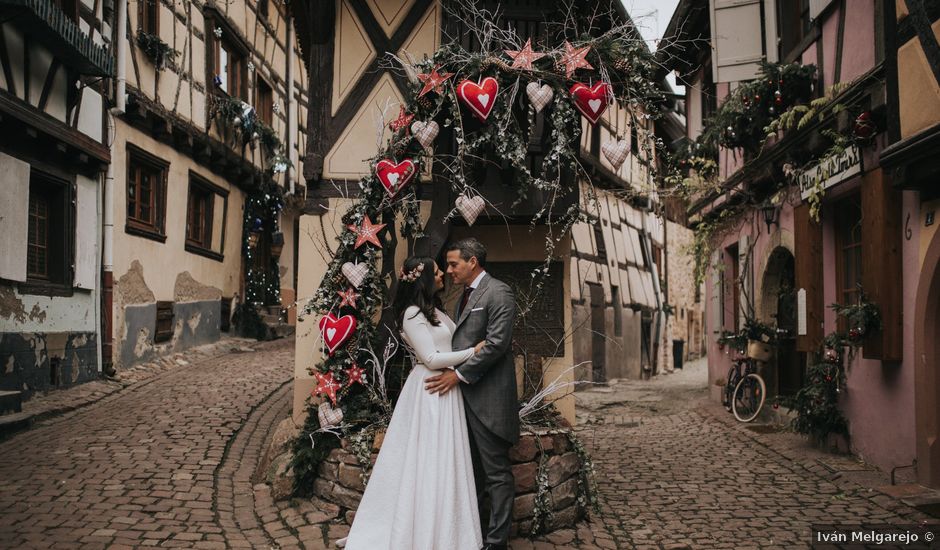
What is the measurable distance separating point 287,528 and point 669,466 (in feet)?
12.2

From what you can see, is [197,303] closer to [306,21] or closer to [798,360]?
[306,21]

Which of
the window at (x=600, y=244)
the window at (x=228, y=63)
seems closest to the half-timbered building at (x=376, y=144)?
Result: the window at (x=228, y=63)

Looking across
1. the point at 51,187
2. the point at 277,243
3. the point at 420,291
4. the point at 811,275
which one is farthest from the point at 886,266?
the point at 277,243

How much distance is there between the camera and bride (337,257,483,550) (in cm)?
416

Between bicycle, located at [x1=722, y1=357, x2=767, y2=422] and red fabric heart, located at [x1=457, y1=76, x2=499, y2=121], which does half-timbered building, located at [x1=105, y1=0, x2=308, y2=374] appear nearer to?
red fabric heart, located at [x1=457, y1=76, x2=499, y2=121]

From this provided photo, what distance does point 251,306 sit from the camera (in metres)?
14.9

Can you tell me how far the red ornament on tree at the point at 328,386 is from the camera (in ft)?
17.3

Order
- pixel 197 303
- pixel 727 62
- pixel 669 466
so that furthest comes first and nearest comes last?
1. pixel 197 303
2. pixel 727 62
3. pixel 669 466

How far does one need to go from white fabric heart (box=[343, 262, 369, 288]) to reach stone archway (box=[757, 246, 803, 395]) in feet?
20.2

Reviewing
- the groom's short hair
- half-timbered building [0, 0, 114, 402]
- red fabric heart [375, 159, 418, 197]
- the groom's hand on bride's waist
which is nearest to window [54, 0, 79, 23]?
half-timbered building [0, 0, 114, 402]

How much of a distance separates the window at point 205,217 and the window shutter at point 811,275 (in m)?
9.17

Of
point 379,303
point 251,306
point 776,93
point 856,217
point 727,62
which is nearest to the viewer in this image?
point 379,303

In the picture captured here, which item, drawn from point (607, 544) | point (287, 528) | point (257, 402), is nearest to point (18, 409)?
point (257, 402)

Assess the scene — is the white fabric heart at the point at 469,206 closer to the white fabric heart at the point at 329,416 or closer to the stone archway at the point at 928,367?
the white fabric heart at the point at 329,416
